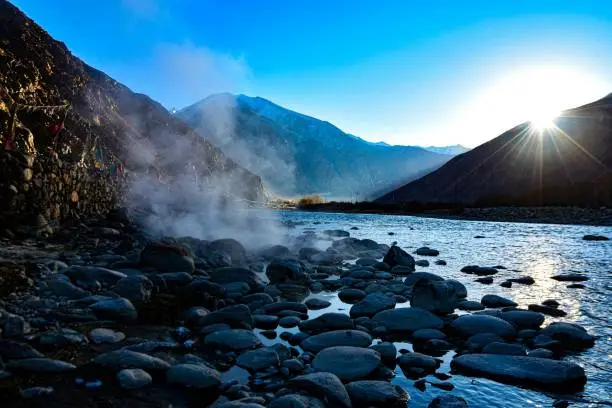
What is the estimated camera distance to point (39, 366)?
5.00 m

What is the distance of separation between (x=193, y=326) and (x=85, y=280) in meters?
3.24

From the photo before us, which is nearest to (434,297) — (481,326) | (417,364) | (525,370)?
Answer: (481,326)

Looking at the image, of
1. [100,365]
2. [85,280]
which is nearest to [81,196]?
[85,280]

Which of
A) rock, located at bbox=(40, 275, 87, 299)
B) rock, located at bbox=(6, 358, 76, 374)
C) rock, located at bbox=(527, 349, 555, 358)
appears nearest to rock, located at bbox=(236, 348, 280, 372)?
rock, located at bbox=(6, 358, 76, 374)

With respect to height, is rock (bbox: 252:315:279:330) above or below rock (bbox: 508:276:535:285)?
below

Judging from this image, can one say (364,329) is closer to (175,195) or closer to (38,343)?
(38,343)

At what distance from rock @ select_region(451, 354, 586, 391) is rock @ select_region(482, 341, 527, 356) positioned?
0.41m

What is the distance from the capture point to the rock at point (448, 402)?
457 centimetres

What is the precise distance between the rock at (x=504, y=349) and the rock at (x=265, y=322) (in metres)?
3.43

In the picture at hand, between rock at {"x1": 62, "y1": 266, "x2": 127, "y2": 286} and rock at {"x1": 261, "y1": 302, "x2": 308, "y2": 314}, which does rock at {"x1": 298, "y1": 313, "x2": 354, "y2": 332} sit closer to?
rock at {"x1": 261, "y1": 302, "x2": 308, "y2": 314}

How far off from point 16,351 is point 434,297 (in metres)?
7.07

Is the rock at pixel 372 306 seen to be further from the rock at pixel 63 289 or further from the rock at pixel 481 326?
the rock at pixel 63 289

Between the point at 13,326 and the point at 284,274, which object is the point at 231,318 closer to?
the point at 13,326

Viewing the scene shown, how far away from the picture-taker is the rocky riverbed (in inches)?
188
